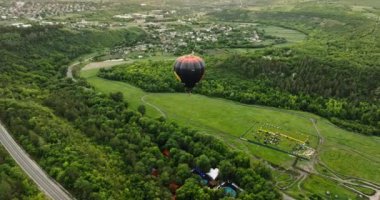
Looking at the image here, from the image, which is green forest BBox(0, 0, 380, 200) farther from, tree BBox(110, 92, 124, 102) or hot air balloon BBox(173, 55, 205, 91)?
hot air balloon BBox(173, 55, 205, 91)

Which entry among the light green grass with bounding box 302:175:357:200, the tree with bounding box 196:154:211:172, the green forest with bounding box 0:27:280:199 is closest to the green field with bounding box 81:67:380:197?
the light green grass with bounding box 302:175:357:200

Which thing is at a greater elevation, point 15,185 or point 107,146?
point 15,185

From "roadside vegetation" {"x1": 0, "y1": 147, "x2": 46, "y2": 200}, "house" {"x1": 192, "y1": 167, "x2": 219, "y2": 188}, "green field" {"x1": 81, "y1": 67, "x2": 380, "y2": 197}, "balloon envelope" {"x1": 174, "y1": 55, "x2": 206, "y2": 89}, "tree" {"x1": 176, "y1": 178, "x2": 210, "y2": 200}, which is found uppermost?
"balloon envelope" {"x1": 174, "y1": 55, "x2": 206, "y2": 89}

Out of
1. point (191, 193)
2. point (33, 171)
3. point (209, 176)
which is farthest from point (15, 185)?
point (209, 176)

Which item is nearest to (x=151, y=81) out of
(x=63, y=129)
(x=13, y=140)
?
(x=63, y=129)

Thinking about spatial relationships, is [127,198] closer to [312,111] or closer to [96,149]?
[96,149]

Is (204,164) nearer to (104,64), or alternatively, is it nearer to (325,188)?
(325,188)

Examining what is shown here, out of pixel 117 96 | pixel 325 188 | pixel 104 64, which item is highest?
pixel 117 96

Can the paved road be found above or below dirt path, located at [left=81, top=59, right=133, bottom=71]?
Result: above

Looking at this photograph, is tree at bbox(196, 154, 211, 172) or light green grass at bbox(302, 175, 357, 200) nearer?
A: light green grass at bbox(302, 175, 357, 200)

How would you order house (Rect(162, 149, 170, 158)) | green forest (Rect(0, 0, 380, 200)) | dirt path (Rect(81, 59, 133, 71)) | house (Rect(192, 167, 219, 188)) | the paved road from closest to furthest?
1. the paved road
2. green forest (Rect(0, 0, 380, 200))
3. house (Rect(192, 167, 219, 188))
4. house (Rect(162, 149, 170, 158))
5. dirt path (Rect(81, 59, 133, 71))
